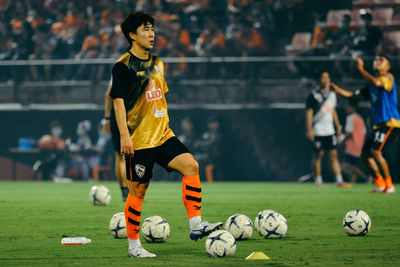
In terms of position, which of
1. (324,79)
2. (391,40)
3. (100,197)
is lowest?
(100,197)

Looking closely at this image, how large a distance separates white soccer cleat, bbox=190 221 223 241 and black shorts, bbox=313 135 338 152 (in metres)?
11.1

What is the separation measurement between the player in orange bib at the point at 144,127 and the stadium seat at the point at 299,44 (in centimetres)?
1474

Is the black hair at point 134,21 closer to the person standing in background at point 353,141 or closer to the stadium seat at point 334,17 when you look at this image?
the person standing in background at point 353,141

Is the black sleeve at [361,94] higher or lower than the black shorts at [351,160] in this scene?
higher

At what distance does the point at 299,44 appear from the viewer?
2217 cm

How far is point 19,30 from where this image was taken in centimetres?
2583

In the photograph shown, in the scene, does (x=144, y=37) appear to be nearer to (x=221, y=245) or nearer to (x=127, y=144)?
(x=127, y=144)

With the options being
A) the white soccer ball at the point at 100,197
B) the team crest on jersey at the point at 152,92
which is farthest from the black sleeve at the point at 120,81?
the white soccer ball at the point at 100,197

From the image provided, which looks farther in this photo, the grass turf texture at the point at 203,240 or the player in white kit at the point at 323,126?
the player in white kit at the point at 323,126

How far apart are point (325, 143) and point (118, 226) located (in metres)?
10.5

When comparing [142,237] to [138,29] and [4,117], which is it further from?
[4,117]

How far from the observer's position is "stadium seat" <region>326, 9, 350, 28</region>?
22.1 metres

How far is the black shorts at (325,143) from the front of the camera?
1809 cm

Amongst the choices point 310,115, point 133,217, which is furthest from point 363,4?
point 133,217
